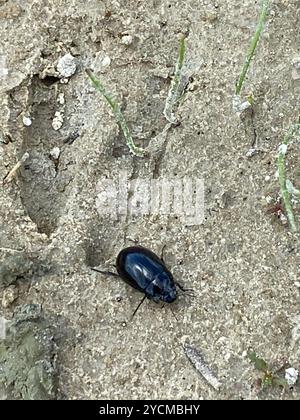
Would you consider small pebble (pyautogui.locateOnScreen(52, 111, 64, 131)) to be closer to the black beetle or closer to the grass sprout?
the grass sprout

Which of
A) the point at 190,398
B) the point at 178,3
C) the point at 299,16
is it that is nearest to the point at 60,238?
the point at 190,398

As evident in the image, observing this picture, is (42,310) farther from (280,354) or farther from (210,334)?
(280,354)
